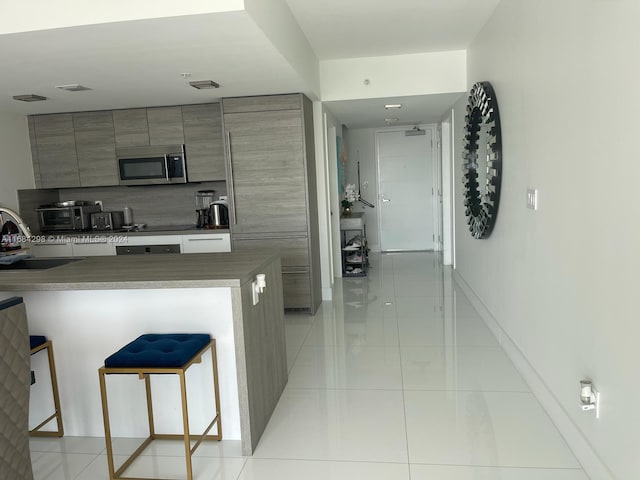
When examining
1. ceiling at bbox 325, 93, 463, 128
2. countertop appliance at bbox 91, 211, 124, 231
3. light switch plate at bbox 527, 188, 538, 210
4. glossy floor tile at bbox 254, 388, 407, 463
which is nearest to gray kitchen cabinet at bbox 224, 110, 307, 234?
ceiling at bbox 325, 93, 463, 128

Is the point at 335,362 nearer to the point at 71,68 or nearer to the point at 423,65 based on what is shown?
the point at 71,68

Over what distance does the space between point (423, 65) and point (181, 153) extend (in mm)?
2682

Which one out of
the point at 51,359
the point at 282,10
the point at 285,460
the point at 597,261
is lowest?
the point at 285,460

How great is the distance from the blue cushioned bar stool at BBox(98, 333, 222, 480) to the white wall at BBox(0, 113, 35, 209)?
336 cm

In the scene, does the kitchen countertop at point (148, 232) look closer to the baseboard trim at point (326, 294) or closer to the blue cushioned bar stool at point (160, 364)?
the baseboard trim at point (326, 294)

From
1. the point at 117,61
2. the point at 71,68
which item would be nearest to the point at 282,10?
the point at 117,61

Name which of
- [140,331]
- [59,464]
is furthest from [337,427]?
[59,464]

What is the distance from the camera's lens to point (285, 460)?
7.93 ft

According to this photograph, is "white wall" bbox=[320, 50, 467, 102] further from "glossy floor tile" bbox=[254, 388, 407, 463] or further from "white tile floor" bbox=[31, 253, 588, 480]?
"glossy floor tile" bbox=[254, 388, 407, 463]

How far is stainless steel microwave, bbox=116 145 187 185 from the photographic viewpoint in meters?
5.07

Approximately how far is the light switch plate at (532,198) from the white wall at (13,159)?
15.6 ft

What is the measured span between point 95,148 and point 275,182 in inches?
82.3

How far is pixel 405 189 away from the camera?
8273mm

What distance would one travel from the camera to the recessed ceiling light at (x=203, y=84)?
3.85m
